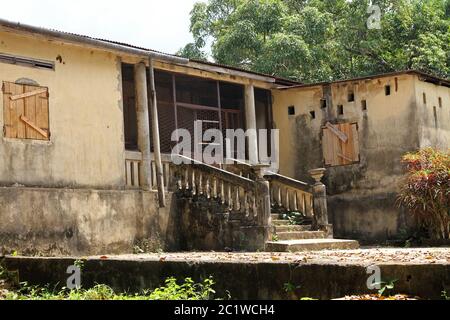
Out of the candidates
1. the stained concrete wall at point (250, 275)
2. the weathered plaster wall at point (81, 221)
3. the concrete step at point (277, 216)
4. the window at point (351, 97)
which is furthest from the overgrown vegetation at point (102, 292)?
the window at point (351, 97)

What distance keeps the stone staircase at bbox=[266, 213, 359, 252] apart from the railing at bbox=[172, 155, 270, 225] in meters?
0.55

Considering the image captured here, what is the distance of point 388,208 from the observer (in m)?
18.5

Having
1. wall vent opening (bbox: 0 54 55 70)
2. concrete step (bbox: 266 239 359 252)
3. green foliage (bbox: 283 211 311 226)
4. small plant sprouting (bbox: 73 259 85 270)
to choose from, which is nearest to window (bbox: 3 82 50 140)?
wall vent opening (bbox: 0 54 55 70)

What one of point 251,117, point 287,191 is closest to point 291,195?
point 287,191

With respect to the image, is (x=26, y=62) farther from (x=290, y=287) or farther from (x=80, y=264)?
(x=290, y=287)

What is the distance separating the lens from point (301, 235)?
52.4 ft

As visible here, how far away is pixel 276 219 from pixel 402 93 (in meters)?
4.77

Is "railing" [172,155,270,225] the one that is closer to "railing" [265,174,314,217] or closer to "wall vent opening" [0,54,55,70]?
"railing" [265,174,314,217]

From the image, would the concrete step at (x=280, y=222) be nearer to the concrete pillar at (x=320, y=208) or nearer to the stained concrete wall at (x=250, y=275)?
the concrete pillar at (x=320, y=208)

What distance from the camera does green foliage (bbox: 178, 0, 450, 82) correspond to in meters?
26.9

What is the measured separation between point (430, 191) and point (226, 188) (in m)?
4.92

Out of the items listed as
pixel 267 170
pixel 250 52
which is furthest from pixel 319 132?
pixel 250 52
